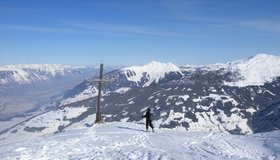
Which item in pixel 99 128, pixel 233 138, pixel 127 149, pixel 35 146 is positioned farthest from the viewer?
pixel 99 128

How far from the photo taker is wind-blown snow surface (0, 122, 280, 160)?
29.0 metres

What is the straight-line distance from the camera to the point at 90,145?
33.3m

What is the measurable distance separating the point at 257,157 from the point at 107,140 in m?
13.8

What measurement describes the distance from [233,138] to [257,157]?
7344mm

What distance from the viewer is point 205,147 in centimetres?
3378

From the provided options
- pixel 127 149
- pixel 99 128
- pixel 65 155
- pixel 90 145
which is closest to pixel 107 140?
pixel 90 145

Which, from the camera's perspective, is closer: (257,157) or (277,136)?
(257,157)

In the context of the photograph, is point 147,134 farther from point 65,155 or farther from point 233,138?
point 65,155

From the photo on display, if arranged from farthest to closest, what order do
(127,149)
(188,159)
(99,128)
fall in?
(99,128) < (127,149) < (188,159)

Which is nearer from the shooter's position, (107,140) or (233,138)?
(107,140)

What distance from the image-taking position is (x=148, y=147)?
32.3 metres

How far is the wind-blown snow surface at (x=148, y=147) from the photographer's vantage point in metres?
29.0

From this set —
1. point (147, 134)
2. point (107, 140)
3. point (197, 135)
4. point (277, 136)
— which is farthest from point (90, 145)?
point (277, 136)

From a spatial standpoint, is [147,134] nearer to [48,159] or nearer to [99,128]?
[99,128]
